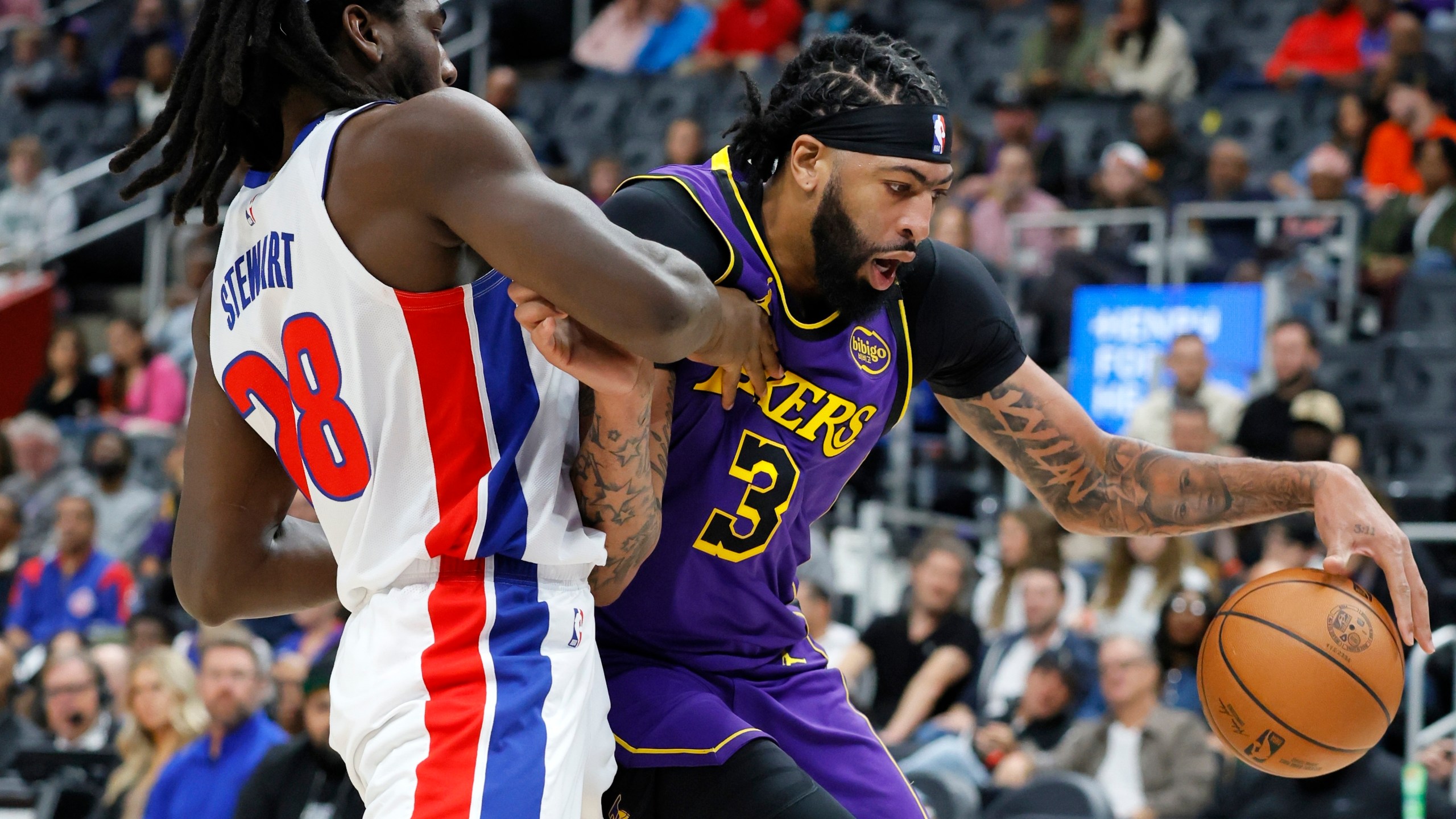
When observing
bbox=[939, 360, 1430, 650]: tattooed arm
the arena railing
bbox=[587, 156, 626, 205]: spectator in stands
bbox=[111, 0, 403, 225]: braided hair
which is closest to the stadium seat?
bbox=[939, 360, 1430, 650]: tattooed arm

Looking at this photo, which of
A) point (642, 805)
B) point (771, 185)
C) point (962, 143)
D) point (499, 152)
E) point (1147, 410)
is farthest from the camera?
point (962, 143)

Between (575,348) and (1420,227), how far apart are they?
831cm

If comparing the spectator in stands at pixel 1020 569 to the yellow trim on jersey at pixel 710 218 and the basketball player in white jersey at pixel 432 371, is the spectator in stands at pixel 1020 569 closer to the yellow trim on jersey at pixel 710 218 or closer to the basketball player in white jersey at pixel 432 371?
the yellow trim on jersey at pixel 710 218

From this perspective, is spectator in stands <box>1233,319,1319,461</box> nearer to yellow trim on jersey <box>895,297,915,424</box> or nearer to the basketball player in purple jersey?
the basketball player in purple jersey

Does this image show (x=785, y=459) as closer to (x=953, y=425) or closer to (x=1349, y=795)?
(x=1349, y=795)

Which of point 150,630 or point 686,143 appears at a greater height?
point 686,143

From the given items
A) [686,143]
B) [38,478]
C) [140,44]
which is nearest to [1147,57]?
[686,143]

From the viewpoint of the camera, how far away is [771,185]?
3.30m

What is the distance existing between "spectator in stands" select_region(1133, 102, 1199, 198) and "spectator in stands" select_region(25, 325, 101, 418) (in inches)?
324

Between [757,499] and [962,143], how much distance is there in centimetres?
843

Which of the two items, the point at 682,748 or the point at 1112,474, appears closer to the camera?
the point at 682,748

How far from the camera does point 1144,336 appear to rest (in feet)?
31.2

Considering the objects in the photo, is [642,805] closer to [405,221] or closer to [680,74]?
[405,221]

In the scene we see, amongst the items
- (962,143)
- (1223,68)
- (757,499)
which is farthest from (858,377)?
(1223,68)
